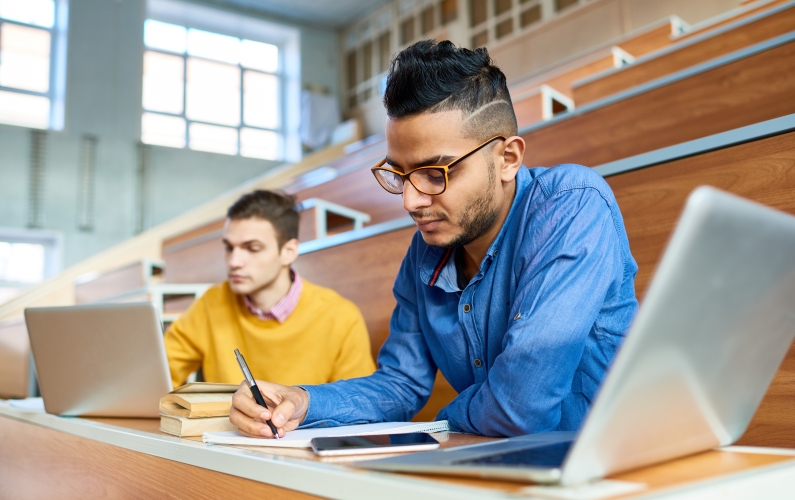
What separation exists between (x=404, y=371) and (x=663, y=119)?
3.05ft

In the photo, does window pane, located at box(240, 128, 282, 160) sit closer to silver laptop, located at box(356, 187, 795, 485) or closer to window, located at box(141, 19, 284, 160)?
window, located at box(141, 19, 284, 160)

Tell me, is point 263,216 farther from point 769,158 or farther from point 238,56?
point 238,56

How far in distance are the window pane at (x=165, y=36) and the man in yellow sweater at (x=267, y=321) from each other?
529 cm

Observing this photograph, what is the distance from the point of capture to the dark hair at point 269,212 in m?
1.80

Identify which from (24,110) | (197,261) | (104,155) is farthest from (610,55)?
(24,110)

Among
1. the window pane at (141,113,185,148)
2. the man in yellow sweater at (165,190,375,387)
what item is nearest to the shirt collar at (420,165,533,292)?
the man in yellow sweater at (165,190,375,387)

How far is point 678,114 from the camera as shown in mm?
1525

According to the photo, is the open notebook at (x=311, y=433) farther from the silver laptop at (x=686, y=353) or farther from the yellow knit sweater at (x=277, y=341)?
the yellow knit sweater at (x=277, y=341)

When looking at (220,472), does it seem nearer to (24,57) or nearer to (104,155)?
(104,155)

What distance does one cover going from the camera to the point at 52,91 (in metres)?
5.85

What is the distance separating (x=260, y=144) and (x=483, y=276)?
6365 millimetres

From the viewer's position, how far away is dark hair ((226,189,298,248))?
1805 millimetres

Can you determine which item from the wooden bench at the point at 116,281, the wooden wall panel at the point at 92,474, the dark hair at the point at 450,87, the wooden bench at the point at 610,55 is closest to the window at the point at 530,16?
the wooden bench at the point at 610,55

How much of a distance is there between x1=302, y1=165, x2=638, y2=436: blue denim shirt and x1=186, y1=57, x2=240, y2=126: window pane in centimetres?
605
